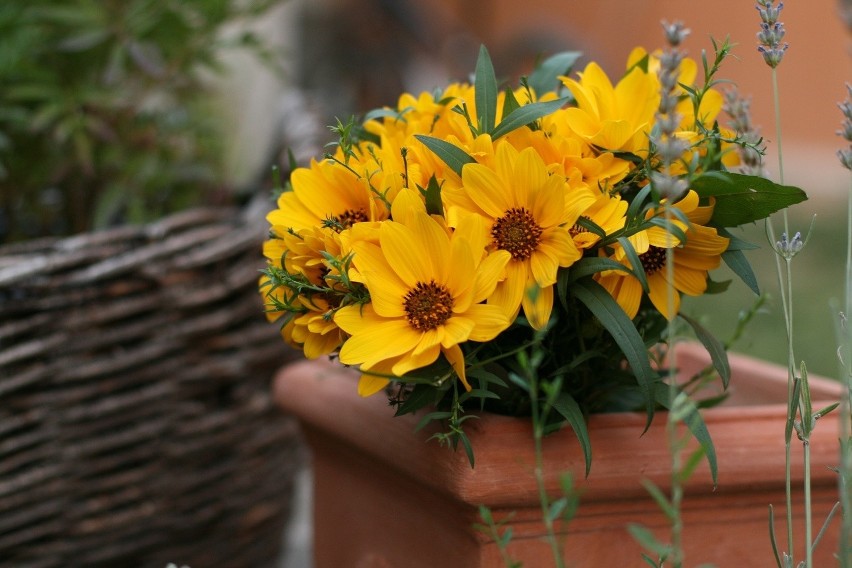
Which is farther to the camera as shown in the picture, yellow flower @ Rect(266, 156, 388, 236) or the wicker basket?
the wicker basket

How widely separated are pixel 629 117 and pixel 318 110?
79 cm

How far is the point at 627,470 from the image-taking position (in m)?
0.57

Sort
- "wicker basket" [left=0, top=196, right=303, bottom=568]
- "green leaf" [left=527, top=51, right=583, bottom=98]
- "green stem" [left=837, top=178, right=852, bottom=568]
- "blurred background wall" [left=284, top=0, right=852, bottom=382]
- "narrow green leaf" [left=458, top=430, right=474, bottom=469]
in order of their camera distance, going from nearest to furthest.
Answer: "green stem" [left=837, top=178, right=852, bottom=568]
"narrow green leaf" [left=458, top=430, right=474, bottom=469]
"green leaf" [left=527, top=51, right=583, bottom=98]
"wicker basket" [left=0, top=196, right=303, bottom=568]
"blurred background wall" [left=284, top=0, right=852, bottom=382]

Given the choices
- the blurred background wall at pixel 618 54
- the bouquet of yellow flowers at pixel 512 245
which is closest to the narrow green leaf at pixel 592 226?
the bouquet of yellow flowers at pixel 512 245

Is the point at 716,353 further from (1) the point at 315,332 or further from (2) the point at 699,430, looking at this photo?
(1) the point at 315,332

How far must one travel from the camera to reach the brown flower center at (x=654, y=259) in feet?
1.74

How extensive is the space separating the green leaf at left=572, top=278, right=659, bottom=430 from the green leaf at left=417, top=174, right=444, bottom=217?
94mm

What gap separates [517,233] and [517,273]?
0.02 m

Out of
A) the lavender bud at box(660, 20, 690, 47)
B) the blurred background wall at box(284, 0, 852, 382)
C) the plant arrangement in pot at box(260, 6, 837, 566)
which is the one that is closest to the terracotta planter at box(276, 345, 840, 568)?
the plant arrangement in pot at box(260, 6, 837, 566)

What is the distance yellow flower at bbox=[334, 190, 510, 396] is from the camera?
1.53 feet

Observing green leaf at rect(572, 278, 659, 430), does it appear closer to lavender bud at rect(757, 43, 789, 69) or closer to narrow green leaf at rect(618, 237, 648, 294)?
narrow green leaf at rect(618, 237, 648, 294)

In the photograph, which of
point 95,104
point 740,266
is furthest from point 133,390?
point 740,266

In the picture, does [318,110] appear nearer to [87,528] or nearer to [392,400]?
[87,528]

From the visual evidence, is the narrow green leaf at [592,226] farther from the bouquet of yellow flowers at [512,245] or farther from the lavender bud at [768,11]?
the lavender bud at [768,11]
